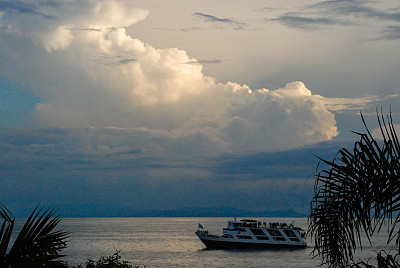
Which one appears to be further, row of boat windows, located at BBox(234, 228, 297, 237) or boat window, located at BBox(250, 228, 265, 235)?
row of boat windows, located at BBox(234, 228, 297, 237)

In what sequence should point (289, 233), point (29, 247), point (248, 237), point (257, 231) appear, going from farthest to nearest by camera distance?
point (289, 233), point (248, 237), point (257, 231), point (29, 247)

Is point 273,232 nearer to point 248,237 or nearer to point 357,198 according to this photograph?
point 248,237

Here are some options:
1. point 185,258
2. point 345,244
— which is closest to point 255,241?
point 185,258

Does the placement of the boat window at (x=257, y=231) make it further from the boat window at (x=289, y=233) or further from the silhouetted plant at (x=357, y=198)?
the silhouetted plant at (x=357, y=198)

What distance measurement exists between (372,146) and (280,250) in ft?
296

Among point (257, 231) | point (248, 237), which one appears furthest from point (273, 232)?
point (248, 237)

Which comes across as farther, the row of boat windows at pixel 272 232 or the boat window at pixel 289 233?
the boat window at pixel 289 233

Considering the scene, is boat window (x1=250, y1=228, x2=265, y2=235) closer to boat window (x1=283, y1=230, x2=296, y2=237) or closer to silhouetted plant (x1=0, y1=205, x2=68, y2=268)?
boat window (x1=283, y1=230, x2=296, y2=237)

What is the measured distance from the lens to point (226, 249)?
9288 cm

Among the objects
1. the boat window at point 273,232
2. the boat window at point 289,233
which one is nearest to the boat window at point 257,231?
the boat window at point 273,232

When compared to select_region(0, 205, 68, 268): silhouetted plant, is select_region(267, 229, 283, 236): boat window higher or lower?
lower

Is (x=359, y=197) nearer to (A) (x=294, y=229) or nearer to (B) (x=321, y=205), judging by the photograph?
(B) (x=321, y=205)

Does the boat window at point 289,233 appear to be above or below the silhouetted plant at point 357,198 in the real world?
below

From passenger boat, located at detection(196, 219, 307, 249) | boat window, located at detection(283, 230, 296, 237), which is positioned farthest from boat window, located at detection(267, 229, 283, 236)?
boat window, located at detection(283, 230, 296, 237)
